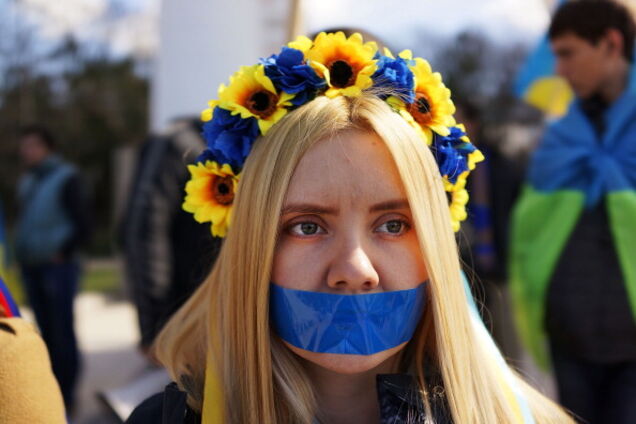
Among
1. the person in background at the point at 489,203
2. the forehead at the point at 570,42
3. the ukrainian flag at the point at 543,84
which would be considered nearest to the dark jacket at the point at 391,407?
the forehead at the point at 570,42

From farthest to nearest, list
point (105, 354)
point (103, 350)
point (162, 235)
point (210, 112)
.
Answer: point (103, 350)
point (105, 354)
point (162, 235)
point (210, 112)

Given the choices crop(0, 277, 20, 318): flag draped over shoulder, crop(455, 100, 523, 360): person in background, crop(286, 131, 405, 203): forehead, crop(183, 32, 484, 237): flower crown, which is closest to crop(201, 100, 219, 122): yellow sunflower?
crop(183, 32, 484, 237): flower crown

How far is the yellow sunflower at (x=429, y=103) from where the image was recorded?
1.48 meters

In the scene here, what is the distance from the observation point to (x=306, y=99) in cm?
143

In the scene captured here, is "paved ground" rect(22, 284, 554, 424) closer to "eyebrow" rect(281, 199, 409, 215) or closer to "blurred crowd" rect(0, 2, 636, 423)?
"blurred crowd" rect(0, 2, 636, 423)

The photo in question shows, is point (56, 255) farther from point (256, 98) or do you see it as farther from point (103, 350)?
point (256, 98)

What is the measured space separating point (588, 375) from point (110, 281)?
33.1ft

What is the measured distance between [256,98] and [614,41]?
1628 millimetres

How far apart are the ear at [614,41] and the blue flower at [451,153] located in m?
1.24

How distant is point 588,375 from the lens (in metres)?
2.48

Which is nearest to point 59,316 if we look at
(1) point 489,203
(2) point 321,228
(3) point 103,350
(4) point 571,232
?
(3) point 103,350

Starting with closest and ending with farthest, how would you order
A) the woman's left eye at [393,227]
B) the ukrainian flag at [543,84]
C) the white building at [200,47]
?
the woman's left eye at [393,227], the ukrainian flag at [543,84], the white building at [200,47]

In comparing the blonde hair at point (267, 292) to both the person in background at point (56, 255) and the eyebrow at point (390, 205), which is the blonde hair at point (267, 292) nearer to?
the eyebrow at point (390, 205)

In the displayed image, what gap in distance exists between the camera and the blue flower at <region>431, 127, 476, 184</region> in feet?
4.87
